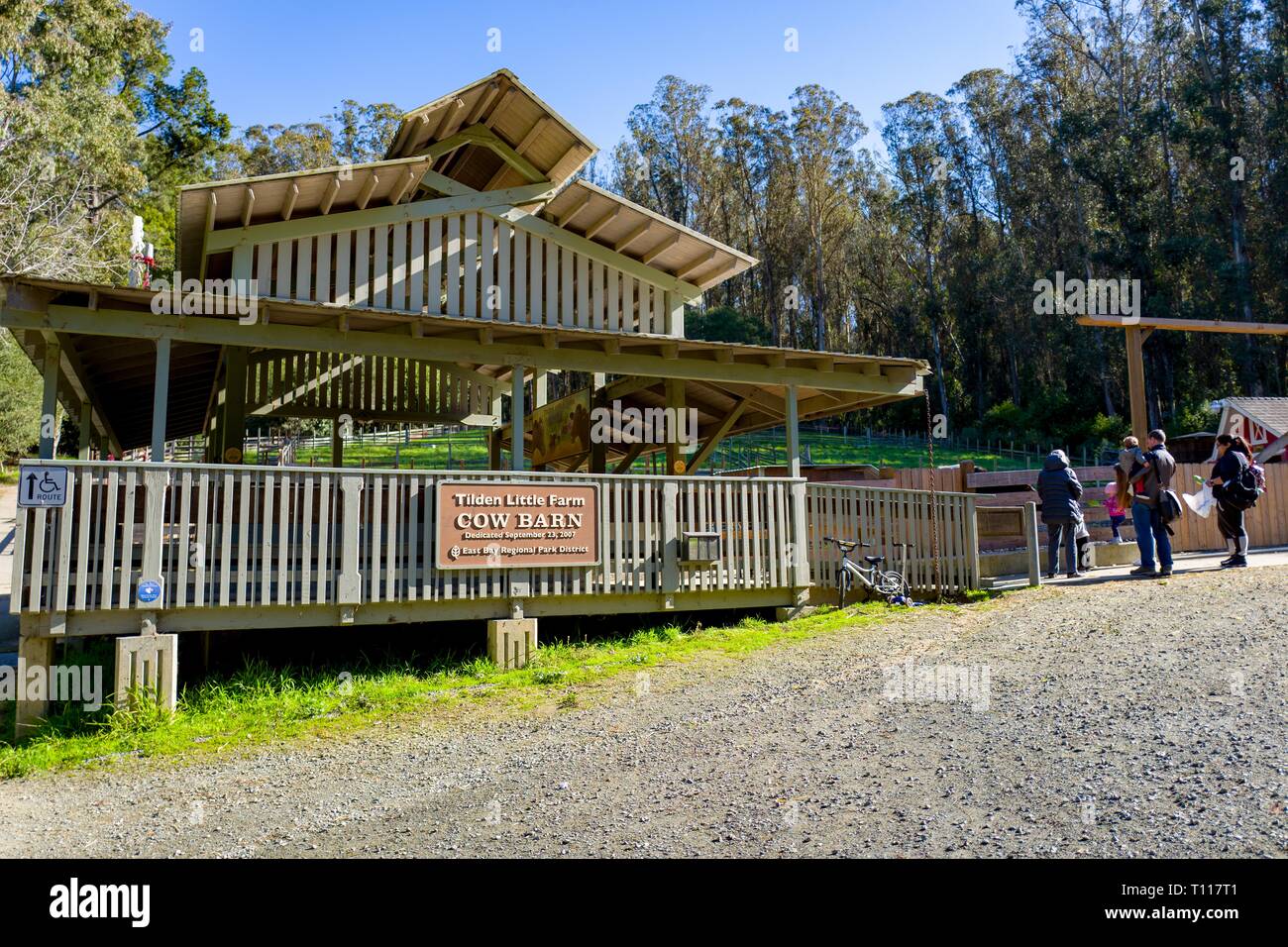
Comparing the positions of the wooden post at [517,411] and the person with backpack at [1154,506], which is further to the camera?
the person with backpack at [1154,506]

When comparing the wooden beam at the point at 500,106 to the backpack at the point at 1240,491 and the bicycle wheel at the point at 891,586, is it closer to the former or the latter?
the bicycle wheel at the point at 891,586

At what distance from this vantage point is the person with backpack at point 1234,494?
12195mm

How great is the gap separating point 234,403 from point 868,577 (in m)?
8.50

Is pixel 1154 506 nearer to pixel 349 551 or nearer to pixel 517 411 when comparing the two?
pixel 517 411

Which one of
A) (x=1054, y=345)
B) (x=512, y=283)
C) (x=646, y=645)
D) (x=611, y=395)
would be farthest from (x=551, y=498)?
(x=1054, y=345)

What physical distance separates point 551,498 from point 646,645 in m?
1.96

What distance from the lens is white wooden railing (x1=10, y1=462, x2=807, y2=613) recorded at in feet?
26.3

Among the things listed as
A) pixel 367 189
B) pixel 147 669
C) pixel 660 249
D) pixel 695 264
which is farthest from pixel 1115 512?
pixel 147 669

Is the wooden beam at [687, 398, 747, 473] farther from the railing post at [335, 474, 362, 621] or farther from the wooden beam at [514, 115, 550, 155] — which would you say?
the railing post at [335, 474, 362, 621]

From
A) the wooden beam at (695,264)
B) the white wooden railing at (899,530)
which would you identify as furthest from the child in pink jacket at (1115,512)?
the wooden beam at (695,264)

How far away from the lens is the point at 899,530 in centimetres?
1208

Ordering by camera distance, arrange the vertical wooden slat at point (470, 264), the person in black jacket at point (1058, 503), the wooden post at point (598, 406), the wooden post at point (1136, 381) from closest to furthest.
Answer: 1. the vertical wooden slat at point (470, 264)
2. the person in black jacket at point (1058, 503)
3. the wooden post at point (598, 406)
4. the wooden post at point (1136, 381)

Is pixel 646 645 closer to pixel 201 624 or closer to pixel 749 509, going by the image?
pixel 749 509

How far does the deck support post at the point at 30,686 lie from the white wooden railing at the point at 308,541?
0.39 m
